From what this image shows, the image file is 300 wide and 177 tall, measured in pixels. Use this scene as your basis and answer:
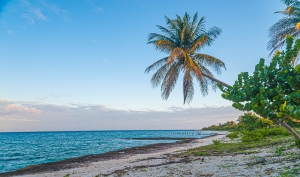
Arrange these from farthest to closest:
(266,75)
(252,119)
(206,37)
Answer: (252,119)
(206,37)
(266,75)

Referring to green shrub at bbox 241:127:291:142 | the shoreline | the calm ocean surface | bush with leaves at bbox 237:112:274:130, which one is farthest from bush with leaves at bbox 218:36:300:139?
bush with leaves at bbox 237:112:274:130

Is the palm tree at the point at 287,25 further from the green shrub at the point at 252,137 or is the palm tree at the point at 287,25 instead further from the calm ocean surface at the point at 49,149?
the calm ocean surface at the point at 49,149

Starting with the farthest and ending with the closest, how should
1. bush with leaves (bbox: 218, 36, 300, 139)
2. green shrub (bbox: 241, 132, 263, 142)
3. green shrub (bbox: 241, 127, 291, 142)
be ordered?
green shrub (bbox: 241, 127, 291, 142)
green shrub (bbox: 241, 132, 263, 142)
bush with leaves (bbox: 218, 36, 300, 139)

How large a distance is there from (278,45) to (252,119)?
44.0 ft

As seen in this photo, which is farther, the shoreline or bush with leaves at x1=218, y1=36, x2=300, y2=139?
the shoreline

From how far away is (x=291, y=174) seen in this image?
5.77m

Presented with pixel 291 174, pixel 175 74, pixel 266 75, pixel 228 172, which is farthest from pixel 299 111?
pixel 175 74

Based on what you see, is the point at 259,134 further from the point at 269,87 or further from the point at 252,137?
the point at 269,87

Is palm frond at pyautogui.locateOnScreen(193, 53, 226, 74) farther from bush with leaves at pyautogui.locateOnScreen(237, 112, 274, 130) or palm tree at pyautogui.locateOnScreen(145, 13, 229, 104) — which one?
bush with leaves at pyautogui.locateOnScreen(237, 112, 274, 130)

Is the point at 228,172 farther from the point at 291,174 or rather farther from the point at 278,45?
the point at 278,45

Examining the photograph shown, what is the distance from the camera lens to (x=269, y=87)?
5.21 m

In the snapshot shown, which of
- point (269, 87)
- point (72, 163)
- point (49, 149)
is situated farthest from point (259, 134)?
point (49, 149)

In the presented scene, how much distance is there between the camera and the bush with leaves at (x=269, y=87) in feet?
14.6

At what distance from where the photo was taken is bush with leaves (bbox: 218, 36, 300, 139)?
4.45 metres
